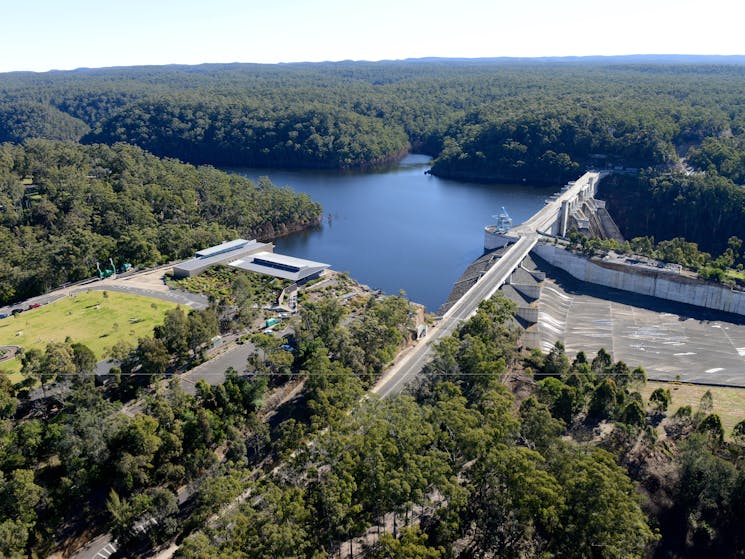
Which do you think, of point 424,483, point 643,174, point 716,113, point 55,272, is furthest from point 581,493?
point 716,113

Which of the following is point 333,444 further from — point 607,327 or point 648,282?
point 648,282

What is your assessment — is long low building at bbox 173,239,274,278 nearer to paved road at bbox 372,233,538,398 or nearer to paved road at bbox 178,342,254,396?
paved road at bbox 178,342,254,396

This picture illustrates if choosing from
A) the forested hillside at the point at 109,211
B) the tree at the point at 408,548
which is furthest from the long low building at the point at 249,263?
the tree at the point at 408,548

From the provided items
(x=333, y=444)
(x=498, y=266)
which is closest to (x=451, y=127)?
(x=498, y=266)

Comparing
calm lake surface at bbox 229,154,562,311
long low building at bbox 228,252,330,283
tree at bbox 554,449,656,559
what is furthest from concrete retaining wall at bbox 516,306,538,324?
tree at bbox 554,449,656,559

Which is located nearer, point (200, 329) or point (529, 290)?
point (200, 329)

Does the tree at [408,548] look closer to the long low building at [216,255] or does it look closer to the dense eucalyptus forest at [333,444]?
the dense eucalyptus forest at [333,444]
